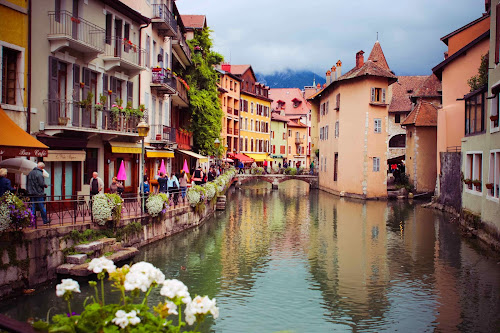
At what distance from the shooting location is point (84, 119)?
19.4 meters

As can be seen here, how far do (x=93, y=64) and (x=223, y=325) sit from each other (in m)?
13.7

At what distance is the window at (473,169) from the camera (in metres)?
23.8

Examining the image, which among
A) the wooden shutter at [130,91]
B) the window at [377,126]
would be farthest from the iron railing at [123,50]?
the window at [377,126]

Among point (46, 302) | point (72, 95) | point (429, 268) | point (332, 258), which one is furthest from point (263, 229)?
point (46, 302)

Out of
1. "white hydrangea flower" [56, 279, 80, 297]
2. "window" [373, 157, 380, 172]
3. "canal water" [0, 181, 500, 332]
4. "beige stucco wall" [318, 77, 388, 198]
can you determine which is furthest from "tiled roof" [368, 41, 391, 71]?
"white hydrangea flower" [56, 279, 80, 297]

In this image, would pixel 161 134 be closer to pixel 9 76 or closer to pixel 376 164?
pixel 9 76

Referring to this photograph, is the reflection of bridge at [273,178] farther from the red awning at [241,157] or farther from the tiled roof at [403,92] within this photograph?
the tiled roof at [403,92]

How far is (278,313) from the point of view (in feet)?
40.4

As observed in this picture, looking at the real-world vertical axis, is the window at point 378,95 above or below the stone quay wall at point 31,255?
above

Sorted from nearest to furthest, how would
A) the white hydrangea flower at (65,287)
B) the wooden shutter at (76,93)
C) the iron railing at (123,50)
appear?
the white hydrangea flower at (65,287) < the wooden shutter at (76,93) < the iron railing at (123,50)

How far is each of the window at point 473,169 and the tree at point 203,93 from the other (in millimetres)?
20509

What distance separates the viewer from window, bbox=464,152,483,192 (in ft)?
77.9

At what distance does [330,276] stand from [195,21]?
33.2 meters

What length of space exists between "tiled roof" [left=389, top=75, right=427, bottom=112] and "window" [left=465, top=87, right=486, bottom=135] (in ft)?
116
